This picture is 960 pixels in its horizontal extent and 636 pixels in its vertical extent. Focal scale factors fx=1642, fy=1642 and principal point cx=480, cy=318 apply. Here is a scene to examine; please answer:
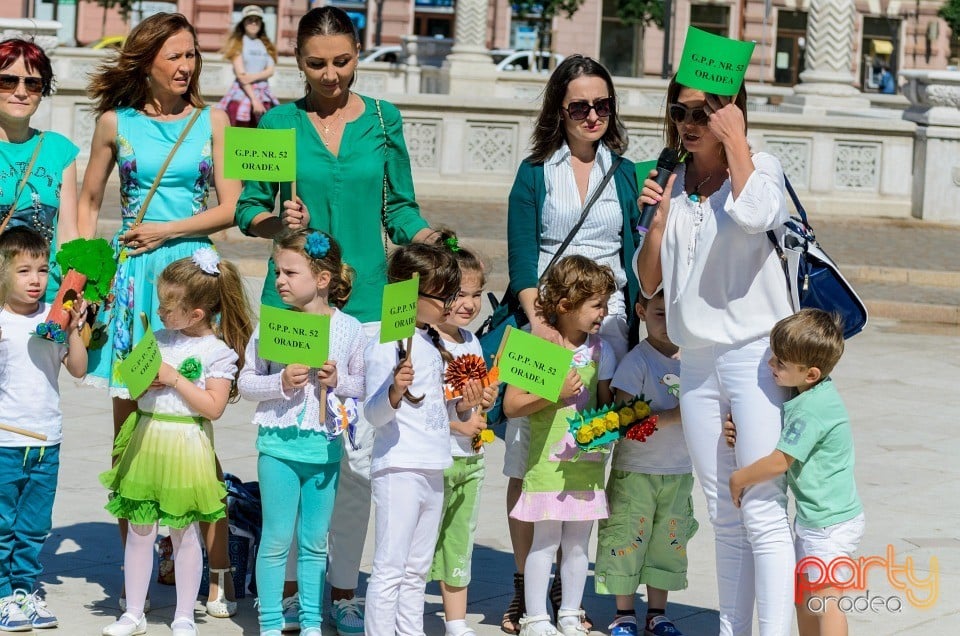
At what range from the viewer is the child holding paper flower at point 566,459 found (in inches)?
214

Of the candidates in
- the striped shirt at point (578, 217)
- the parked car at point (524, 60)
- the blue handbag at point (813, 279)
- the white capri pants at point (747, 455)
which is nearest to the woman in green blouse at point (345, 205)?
the striped shirt at point (578, 217)

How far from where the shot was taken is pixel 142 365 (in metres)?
5.22

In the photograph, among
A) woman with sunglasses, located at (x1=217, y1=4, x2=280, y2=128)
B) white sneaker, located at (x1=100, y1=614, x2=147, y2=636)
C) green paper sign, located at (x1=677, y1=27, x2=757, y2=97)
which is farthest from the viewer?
woman with sunglasses, located at (x1=217, y1=4, x2=280, y2=128)

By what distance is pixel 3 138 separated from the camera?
5.65 metres

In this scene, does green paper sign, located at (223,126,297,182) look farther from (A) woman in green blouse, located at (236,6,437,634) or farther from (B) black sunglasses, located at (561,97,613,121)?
(B) black sunglasses, located at (561,97,613,121)

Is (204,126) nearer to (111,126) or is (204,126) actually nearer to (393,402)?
(111,126)

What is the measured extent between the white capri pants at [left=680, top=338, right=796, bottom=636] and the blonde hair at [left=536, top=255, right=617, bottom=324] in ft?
1.75

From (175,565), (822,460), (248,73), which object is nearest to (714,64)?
(822,460)

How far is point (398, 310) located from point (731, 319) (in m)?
0.98

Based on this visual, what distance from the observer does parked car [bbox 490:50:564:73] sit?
121ft

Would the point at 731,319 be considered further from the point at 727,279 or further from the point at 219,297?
the point at 219,297

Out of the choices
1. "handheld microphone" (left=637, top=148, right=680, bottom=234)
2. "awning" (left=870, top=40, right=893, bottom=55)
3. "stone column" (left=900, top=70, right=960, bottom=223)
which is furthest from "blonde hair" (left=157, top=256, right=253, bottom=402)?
"awning" (left=870, top=40, right=893, bottom=55)

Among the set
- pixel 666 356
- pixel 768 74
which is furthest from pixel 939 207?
pixel 768 74

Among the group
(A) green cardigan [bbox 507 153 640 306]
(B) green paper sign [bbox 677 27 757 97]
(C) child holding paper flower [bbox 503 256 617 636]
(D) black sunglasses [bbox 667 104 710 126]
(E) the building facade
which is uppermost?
(E) the building facade
